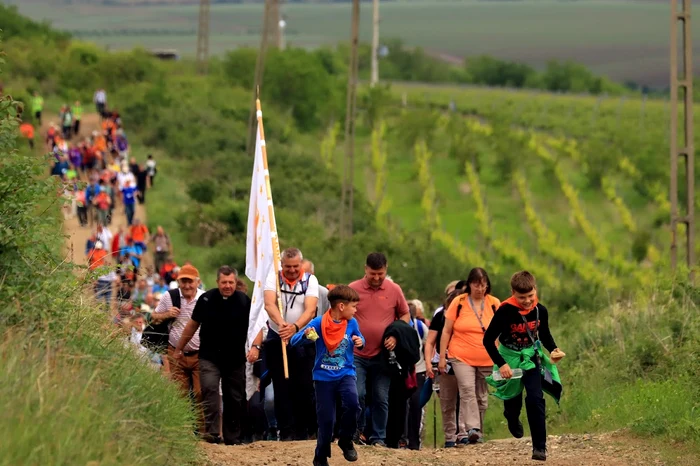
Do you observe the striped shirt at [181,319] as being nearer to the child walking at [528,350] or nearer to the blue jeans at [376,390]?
the blue jeans at [376,390]

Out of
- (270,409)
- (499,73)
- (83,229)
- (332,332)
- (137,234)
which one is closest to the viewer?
(332,332)

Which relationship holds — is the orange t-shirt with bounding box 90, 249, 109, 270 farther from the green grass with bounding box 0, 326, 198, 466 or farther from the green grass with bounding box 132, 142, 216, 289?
the green grass with bounding box 132, 142, 216, 289

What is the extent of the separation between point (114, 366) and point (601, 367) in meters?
8.06

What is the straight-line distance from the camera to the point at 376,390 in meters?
12.5

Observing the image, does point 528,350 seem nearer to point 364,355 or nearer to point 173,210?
point 364,355

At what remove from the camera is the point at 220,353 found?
12070mm

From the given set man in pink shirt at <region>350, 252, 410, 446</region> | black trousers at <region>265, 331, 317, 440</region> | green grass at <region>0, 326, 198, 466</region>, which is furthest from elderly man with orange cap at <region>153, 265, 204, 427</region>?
green grass at <region>0, 326, 198, 466</region>

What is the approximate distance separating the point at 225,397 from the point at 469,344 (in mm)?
2222

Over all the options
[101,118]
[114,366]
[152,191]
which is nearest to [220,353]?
[114,366]

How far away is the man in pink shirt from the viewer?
40.8 feet

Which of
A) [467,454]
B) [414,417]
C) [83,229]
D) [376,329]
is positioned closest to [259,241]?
[376,329]

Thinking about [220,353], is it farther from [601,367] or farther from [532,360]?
[601,367]

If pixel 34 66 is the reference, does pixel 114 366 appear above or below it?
below

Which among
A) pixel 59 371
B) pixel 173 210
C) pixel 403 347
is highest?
pixel 173 210
